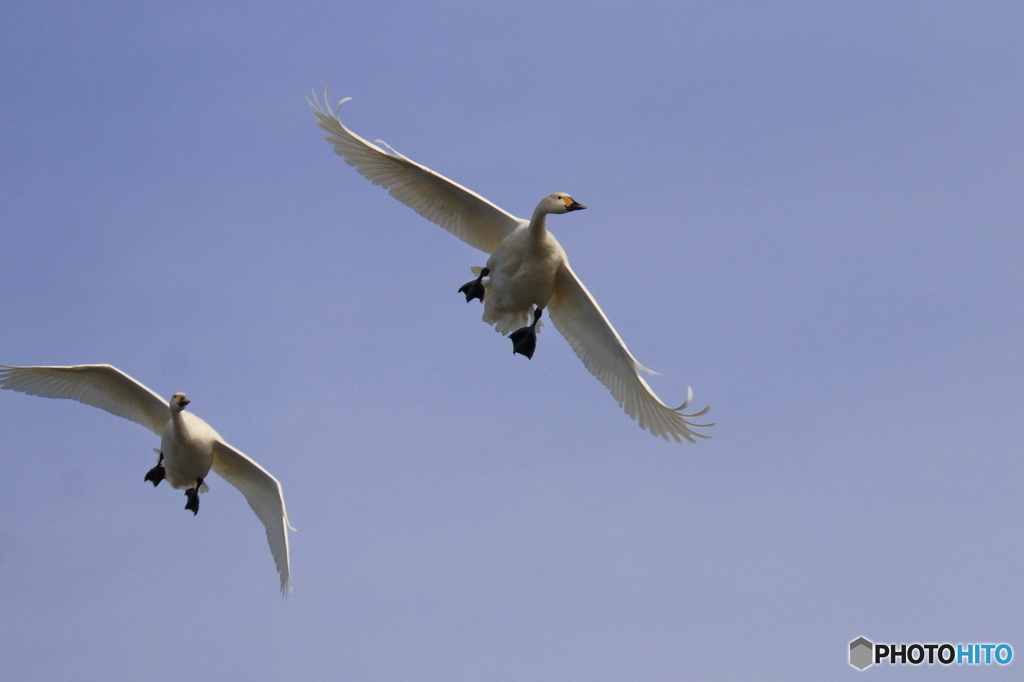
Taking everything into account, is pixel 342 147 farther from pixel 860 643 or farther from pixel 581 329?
pixel 860 643

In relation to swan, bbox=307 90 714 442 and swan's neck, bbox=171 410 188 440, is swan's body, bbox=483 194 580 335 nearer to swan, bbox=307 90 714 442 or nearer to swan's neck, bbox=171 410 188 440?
swan, bbox=307 90 714 442

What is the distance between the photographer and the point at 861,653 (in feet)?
77.7

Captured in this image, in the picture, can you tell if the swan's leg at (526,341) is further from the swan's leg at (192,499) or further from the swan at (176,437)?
the swan's leg at (192,499)

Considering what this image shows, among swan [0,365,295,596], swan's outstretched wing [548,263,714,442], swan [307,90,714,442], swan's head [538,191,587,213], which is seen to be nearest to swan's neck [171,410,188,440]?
swan [0,365,295,596]

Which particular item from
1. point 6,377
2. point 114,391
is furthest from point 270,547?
point 6,377

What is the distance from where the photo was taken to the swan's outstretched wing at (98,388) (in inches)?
919

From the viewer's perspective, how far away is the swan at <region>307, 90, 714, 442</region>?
20219mm

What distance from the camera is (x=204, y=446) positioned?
907 inches

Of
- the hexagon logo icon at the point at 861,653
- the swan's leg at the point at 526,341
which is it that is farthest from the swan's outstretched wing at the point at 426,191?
the hexagon logo icon at the point at 861,653

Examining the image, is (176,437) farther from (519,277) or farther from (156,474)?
(519,277)

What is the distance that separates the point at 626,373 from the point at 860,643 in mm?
7708

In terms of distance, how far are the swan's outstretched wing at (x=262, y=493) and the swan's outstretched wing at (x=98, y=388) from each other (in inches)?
53.7

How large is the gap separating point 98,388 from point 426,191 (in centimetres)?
770

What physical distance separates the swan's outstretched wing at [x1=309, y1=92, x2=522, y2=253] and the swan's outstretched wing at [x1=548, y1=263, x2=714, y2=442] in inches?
59.0
